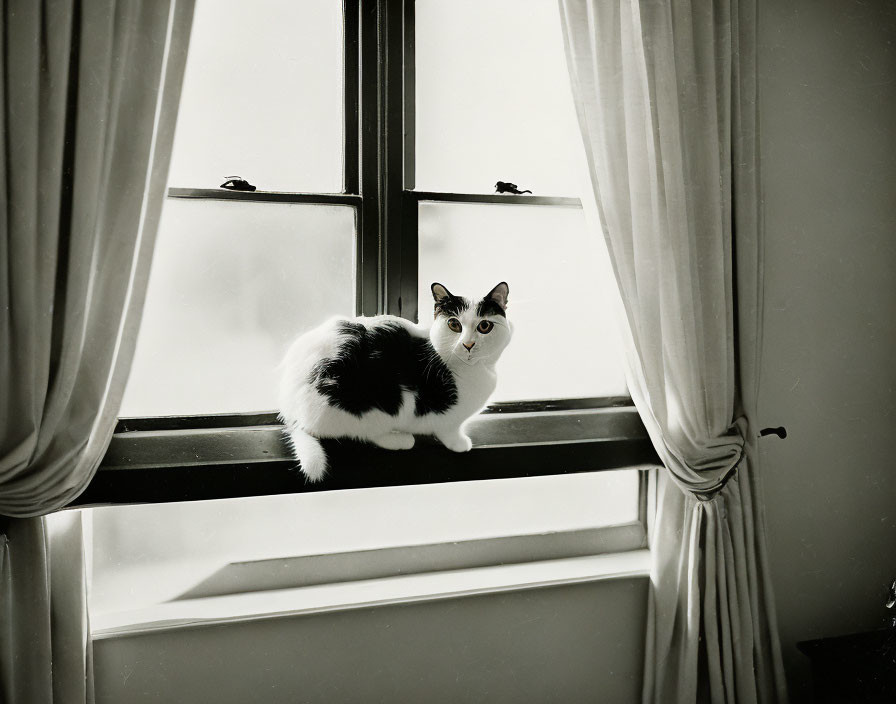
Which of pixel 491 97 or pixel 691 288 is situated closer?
pixel 691 288

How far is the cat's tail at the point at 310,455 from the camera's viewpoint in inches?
47.6

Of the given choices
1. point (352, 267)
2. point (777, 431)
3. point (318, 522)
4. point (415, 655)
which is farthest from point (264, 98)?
point (777, 431)

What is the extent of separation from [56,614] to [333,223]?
0.98 meters

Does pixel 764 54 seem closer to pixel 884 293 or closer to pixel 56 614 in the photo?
pixel 884 293

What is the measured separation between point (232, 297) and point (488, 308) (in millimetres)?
605

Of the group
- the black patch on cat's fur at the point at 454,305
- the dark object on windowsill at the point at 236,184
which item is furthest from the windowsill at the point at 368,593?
the dark object on windowsill at the point at 236,184

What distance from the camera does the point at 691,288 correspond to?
1420 mm

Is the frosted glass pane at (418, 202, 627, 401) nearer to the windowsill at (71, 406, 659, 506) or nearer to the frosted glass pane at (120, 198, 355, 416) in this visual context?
the windowsill at (71, 406, 659, 506)

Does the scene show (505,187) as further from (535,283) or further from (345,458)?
(345,458)

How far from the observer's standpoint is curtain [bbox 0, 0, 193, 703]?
1070 mm

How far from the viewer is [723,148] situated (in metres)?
1.44

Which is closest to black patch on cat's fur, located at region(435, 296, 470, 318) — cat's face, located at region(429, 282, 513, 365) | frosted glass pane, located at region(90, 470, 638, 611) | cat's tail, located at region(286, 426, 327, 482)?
cat's face, located at region(429, 282, 513, 365)

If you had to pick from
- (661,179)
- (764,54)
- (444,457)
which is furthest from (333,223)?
(764,54)

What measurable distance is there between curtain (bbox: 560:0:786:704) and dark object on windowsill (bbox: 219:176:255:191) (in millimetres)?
780
